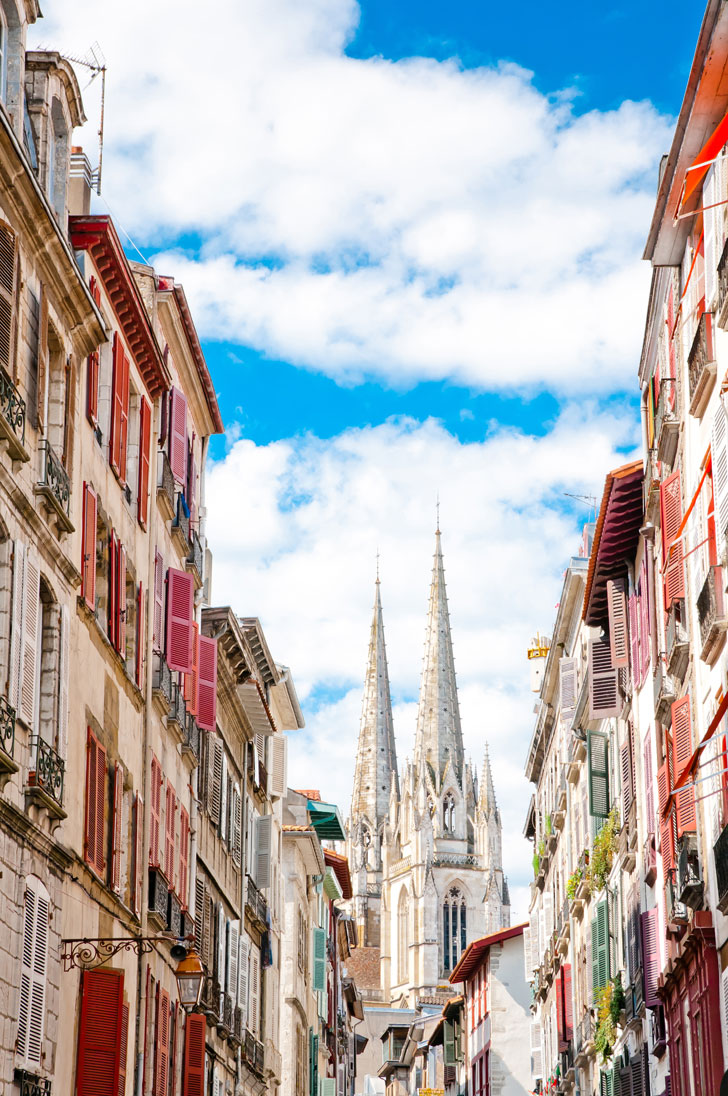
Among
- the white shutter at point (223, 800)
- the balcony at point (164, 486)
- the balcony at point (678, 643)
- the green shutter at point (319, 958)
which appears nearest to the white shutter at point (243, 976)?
the white shutter at point (223, 800)

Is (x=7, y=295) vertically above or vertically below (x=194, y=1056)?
above

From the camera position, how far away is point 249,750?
147ft

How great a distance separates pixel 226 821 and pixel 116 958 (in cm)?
1454

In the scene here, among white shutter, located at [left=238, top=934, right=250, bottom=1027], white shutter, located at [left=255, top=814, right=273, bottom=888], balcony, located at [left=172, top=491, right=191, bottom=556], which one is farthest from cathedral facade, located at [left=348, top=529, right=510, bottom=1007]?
balcony, located at [left=172, top=491, right=191, bottom=556]

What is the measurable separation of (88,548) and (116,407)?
3653 mm

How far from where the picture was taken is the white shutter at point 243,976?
4122 centimetres

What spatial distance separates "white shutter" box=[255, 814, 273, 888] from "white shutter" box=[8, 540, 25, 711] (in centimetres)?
2727

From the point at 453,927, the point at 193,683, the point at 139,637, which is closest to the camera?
the point at 139,637

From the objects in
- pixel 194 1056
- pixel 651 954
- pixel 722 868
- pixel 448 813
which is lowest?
pixel 194 1056

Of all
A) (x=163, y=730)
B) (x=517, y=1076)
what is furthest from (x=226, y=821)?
(x=517, y=1076)

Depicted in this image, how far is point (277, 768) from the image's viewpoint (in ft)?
163

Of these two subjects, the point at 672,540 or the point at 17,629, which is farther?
the point at 672,540

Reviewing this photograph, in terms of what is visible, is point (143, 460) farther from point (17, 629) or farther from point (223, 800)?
point (223, 800)

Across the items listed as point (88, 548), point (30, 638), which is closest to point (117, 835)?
point (88, 548)
